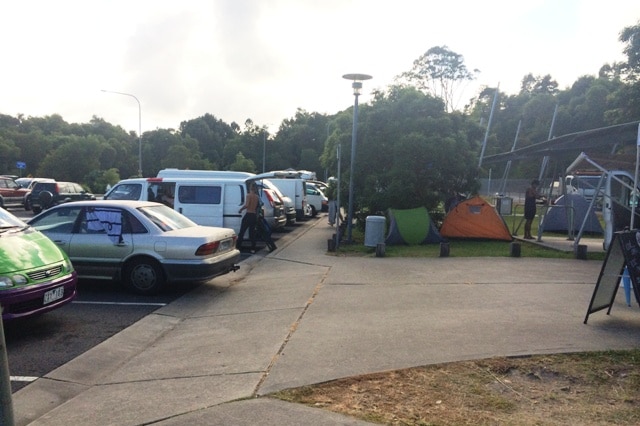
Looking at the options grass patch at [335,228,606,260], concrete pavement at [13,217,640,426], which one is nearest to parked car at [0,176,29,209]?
grass patch at [335,228,606,260]

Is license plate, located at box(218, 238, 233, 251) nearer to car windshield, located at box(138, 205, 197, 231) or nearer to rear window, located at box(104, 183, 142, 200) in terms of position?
car windshield, located at box(138, 205, 197, 231)

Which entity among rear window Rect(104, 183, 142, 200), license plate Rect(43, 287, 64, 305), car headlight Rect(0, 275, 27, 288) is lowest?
license plate Rect(43, 287, 64, 305)

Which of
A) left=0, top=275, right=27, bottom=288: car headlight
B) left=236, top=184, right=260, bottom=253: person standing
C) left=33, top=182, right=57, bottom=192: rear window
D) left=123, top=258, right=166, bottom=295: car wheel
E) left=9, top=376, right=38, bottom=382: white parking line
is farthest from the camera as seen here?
left=33, top=182, right=57, bottom=192: rear window

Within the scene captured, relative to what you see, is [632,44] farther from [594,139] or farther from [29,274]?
[29,274]

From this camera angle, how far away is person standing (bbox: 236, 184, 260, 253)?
13.9m

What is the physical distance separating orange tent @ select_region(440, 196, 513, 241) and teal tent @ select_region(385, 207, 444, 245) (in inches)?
40.0

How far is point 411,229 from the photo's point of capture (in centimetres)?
1541

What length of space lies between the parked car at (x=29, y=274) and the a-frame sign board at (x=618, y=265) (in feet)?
20.7

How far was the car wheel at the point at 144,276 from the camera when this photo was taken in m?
9.08

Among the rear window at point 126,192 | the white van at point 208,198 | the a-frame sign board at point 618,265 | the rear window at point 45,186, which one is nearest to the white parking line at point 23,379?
the a-frame sign board at point 618,265

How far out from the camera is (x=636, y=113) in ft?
109

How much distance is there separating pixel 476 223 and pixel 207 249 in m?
9.53

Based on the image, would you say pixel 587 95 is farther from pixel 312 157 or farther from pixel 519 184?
pixel 312 157

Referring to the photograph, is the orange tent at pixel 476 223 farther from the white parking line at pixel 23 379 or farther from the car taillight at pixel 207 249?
the white parking line at pixel 23 379
